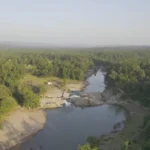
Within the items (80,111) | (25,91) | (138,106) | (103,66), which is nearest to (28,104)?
(25,91)

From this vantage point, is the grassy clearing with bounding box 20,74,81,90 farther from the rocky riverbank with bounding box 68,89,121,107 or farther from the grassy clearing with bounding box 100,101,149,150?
the grassy clearing with bounding box 100,101,149,150

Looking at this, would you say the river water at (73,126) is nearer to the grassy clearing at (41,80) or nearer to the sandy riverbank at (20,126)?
the sandy riverbank at (20,126)

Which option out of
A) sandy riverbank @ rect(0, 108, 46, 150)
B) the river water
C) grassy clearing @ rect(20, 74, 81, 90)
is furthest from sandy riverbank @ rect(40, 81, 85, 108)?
sandy riverbank @ rect(0, 108, 46, 150)

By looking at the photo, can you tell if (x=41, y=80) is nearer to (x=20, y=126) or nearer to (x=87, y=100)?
(x=87, y=100)

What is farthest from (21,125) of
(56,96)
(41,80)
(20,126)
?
(41,80)

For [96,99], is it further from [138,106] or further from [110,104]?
[138,106]

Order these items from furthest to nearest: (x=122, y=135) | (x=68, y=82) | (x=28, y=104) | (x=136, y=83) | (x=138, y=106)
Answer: (x=68, y=82) → (x=136, y=83) → (x=138, y=106) → (x=28, y=104) → (x=122, y=135)
